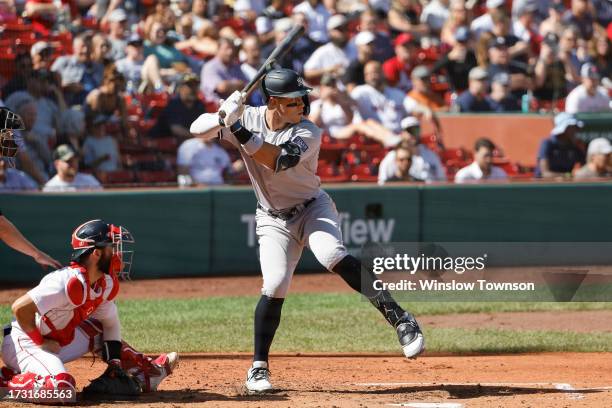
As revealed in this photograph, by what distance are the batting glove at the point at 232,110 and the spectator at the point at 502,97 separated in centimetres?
947

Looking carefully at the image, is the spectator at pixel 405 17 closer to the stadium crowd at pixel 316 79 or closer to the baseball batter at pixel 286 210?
the stadium crowd at pixel 316 79

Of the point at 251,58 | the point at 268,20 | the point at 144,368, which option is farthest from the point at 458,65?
the point at 144,368

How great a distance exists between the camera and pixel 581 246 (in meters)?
13.3

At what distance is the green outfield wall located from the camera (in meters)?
11.8

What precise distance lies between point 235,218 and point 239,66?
2511 millimetres

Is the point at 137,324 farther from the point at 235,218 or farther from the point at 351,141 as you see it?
the point at 351,141

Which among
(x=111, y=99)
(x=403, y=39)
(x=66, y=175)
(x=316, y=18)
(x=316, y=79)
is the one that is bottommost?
(x=66, y=175)

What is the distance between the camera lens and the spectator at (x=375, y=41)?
15.4m

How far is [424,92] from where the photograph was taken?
15.2m

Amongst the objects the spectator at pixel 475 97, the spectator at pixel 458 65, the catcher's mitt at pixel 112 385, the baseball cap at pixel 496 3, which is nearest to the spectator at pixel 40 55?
the spectator at pixel 475 97

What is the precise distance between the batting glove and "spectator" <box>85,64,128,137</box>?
21.7 ft

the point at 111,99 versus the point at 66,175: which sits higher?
the point at 111,99

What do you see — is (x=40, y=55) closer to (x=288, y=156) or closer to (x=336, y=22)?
(x=336, y=22)

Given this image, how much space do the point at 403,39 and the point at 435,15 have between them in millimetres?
1566
